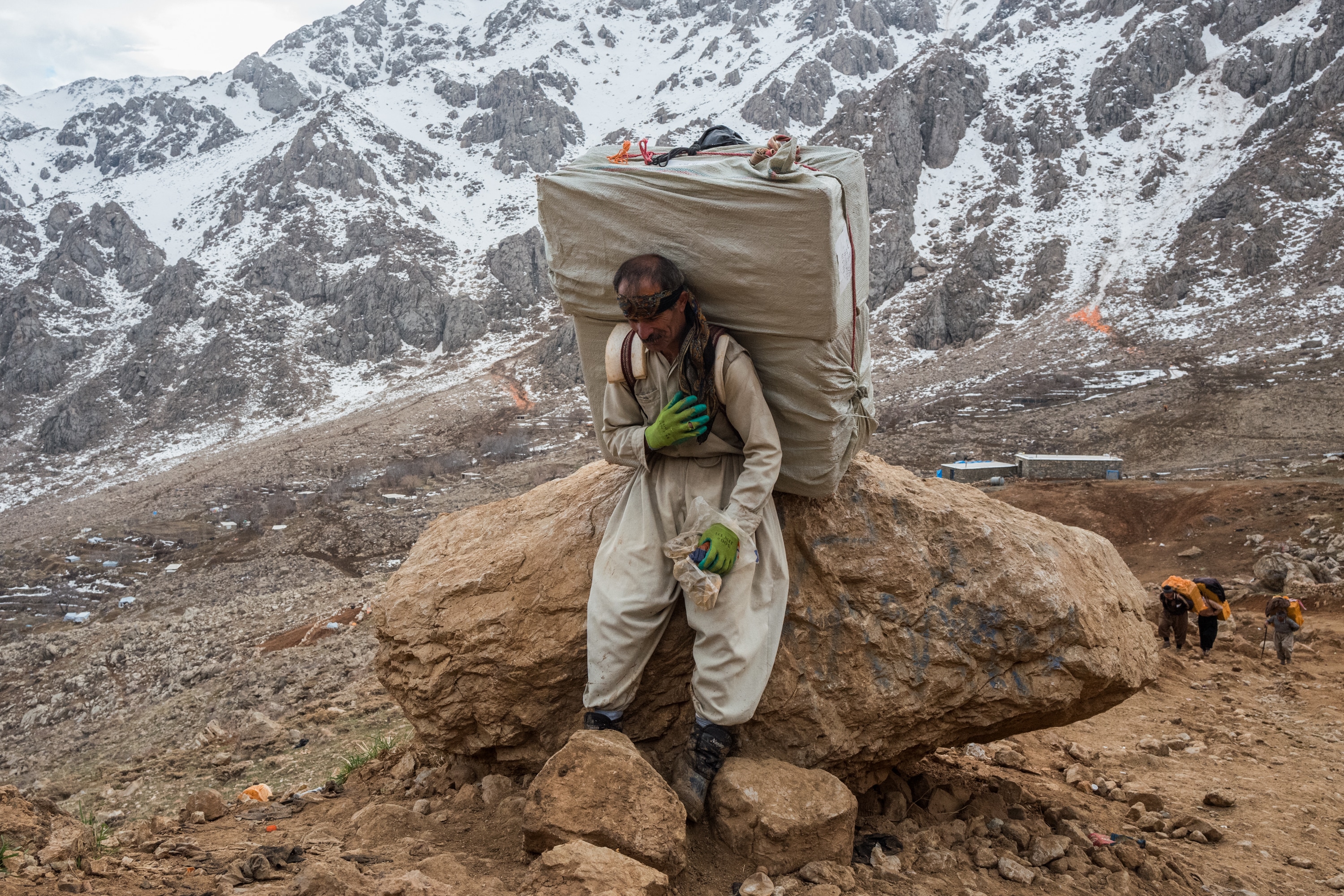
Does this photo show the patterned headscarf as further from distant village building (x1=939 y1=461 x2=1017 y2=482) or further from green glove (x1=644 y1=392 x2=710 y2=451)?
distant village building (x1=939 y1=461 x2=1017 y2=482)

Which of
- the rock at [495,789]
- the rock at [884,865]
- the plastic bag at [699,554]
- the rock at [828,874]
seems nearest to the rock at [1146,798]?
the rock at [884,865]

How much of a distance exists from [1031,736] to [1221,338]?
26605mm

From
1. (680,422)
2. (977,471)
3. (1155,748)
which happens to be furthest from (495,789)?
(977,471)

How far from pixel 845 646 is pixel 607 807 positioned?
4.27 feet

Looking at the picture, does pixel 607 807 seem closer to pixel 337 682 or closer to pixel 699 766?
pixel 699 766

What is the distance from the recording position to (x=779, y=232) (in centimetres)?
288

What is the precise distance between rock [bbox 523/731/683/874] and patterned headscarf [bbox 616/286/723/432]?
1261mm

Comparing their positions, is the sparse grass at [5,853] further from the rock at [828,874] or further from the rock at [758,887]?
the rock at [828,874]

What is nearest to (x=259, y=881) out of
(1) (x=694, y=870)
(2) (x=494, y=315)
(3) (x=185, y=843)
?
(3) (x=185, y=843)

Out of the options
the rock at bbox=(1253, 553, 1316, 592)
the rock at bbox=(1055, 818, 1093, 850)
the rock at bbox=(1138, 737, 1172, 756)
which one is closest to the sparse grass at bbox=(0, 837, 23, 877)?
the rock at bbox=(1055, 818, 1093, 850)

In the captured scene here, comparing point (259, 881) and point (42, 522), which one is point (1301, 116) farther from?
point (42, 522)

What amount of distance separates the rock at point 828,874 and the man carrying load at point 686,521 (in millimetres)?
424

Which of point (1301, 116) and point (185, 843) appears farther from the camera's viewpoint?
point (1301, 116)

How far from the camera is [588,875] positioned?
89.5 inches
